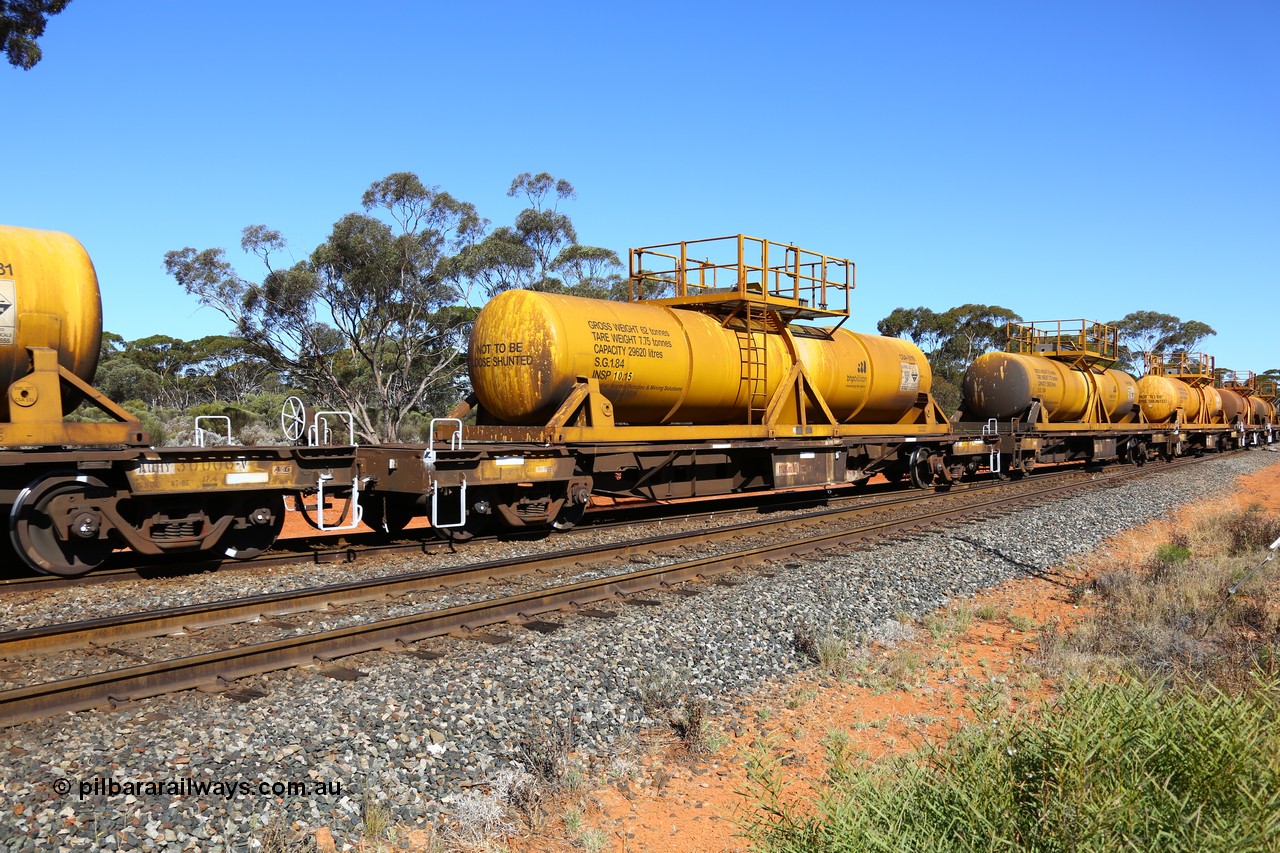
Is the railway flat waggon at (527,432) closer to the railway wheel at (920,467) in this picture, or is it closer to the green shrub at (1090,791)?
the railway wheel at (920,467)

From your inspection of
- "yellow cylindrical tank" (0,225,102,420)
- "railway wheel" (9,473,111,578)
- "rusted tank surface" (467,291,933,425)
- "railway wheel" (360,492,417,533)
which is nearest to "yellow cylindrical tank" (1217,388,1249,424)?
"rusted tank surface" (467,291,933,425)

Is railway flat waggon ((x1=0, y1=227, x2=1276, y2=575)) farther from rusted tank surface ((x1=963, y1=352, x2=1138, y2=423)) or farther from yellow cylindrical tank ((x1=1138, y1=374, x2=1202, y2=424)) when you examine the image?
yellow cylindrical tank ((x1=1138, y1=374, x2=1202, y2=424))

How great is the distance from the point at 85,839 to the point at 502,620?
3.81 meters

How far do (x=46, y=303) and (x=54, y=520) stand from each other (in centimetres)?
219

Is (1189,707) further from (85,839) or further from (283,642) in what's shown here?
(283,642)

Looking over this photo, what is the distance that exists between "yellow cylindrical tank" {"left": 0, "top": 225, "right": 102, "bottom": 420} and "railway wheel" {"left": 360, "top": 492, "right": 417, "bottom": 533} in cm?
369

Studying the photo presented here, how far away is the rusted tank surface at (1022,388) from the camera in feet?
77.4

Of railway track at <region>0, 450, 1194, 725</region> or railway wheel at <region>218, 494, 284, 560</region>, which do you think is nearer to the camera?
railway track at <region>0, 450, 1194, 725</region>

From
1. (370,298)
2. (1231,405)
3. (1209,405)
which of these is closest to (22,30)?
(370,298)

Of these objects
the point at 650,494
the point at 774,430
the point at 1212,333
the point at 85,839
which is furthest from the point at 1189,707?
the point at 1212,333

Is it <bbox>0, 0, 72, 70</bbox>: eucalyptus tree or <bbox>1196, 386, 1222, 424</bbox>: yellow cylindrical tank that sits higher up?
<bbox>0, 0, 72, 70</bbox>: eucalyptus tree

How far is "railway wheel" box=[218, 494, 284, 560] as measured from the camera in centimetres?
949

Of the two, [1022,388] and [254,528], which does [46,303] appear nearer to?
[254,528]

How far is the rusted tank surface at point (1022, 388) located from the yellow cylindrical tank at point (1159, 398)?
7.23m
